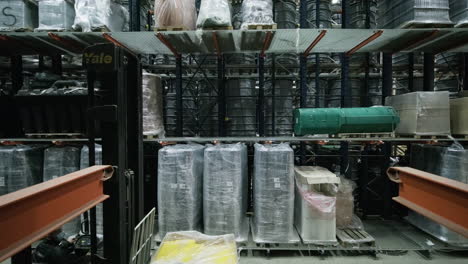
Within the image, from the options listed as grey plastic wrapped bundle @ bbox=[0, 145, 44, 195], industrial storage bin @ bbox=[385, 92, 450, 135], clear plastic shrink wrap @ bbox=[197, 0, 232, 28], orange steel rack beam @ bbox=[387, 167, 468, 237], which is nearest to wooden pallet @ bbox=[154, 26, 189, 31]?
clear plastic shrink wrap @ bbox=[197, 0, 232, 28]

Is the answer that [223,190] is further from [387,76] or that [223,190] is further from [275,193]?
[387,76]

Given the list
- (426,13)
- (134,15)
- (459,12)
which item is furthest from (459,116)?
(134,15)

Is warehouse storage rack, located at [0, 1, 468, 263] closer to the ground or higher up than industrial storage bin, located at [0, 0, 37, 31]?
closer to the ground

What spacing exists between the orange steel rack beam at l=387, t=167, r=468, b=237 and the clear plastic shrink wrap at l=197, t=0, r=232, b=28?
3416mm

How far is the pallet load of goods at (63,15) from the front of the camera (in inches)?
166

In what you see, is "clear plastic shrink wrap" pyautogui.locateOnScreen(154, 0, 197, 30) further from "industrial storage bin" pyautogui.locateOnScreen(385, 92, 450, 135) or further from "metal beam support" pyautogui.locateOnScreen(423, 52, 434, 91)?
"metal beam support" pyautogui.locateOnScreen(423, 52, 434, 91)

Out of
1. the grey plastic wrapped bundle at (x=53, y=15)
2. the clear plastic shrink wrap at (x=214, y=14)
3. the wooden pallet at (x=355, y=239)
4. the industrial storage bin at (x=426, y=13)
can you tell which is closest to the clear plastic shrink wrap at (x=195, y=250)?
the wooden pallet at (x=355, y=239)

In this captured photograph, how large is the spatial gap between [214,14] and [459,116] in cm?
501

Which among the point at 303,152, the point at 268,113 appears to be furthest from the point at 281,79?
the point at 303,152

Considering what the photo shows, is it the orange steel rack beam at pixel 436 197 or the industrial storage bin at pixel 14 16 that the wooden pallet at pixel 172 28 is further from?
the orange steel rack beam at pixel 436 197

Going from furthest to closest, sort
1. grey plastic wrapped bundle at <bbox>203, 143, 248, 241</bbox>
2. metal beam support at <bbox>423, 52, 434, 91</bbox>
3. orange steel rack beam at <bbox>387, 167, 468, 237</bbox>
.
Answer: metal beam support at <bbox>423, 52, 434, 91</bbox> < grey plastic wrapped bundle at <bbox>203, 143, 248, 241</bbox> < orange steel rack beam at <bbox>387, 167, 468, 237</bbox>

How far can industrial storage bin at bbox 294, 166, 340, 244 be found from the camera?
402 centimetres

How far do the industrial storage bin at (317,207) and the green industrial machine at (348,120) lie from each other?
86 cm

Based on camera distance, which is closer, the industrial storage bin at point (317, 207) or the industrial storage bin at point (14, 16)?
the industrial storage bin at point (317, 207)
